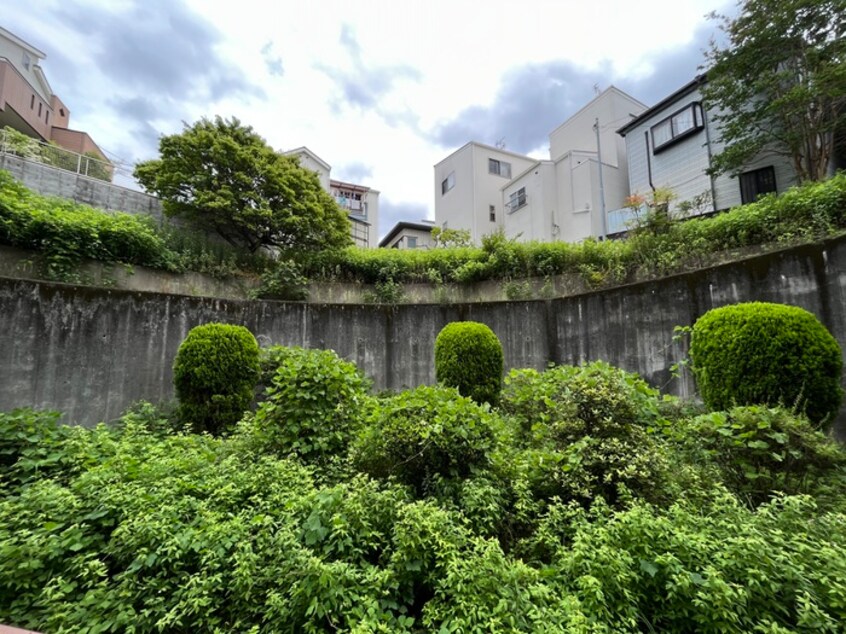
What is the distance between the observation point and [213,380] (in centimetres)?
502

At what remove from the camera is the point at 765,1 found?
30.6 ft

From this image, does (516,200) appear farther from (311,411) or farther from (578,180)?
(311,411)

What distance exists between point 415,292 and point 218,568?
667 cm

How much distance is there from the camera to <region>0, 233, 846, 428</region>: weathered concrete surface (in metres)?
4.92

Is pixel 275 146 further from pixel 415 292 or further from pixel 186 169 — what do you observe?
pixel 415 292

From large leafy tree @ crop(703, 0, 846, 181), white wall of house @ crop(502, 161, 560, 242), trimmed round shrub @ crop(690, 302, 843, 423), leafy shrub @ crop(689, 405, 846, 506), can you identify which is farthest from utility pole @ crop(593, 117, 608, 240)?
leafy shrub @ crop(689, 405, 846, 506)

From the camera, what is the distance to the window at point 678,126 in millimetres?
12617

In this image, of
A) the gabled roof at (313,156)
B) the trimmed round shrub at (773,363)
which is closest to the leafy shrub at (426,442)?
the trimmed round shrub at (773,363)

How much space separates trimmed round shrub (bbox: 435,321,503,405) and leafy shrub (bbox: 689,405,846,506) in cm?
305

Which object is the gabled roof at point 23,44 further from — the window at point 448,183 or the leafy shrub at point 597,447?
the leafy shrub at point 597,447

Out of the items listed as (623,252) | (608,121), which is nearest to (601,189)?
(608,121)

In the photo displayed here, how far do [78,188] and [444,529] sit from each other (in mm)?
9970

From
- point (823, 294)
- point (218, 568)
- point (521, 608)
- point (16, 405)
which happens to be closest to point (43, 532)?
point (218, 568)

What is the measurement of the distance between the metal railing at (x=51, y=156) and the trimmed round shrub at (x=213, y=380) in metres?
5.95
